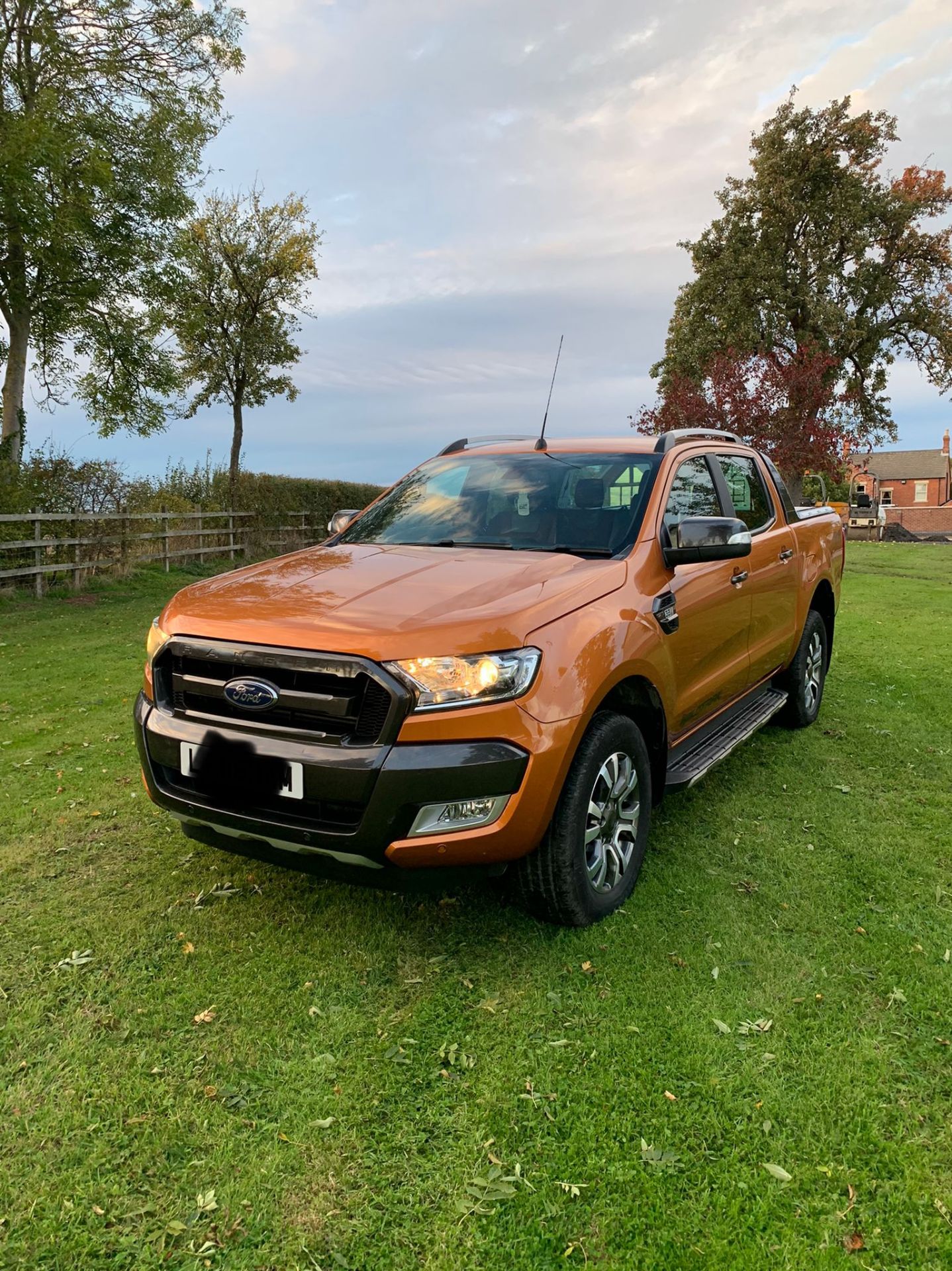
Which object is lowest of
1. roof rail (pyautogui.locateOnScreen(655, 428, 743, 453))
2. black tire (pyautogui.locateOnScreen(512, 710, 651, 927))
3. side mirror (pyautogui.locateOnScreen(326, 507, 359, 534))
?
black tire (pyautogui.locateOnScreen(512, 710, 651, 927))

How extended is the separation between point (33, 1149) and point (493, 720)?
1656mm

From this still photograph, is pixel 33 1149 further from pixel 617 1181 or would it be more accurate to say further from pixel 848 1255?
pixel 848 1255

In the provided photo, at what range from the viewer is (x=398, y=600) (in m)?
2.79

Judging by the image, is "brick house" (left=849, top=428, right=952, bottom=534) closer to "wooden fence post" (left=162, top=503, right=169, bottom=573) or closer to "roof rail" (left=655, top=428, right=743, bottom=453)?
"wooden fence post" (left=162, top=503, right=169, bottom=573)

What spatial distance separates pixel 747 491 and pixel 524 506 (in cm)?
178

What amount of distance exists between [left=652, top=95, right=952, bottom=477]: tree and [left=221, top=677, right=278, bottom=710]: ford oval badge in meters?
30.3

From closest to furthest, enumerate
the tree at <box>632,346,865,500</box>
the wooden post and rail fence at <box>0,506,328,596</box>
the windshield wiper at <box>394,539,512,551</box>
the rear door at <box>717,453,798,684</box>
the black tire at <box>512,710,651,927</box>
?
the black tire at <box>512,710,651,927</box> < the windshield wiper at <box>394,539,512,551</box> < the rear door at <box>717,453,798,684</box> < the wooden post and rail fence at <box>0,506,328,596</box> < the tree at <box>632,346,865,500</box>

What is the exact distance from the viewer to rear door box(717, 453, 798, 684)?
4.51 meters

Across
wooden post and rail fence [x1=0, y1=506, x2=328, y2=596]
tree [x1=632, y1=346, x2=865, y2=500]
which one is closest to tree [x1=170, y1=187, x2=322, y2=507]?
wooden post and rail fence [x1=0, y1=506, x2=328, y2=596]

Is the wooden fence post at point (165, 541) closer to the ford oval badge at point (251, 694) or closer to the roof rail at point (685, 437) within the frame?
the roof rail at point (685, 437)

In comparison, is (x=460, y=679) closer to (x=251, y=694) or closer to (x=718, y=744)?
(x=251, y=694)

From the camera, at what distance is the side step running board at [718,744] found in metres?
3.46

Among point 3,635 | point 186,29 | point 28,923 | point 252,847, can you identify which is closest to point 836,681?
point 252,847

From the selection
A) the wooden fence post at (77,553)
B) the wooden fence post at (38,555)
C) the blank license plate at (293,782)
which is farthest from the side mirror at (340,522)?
the wooden fence post at (77,553)
